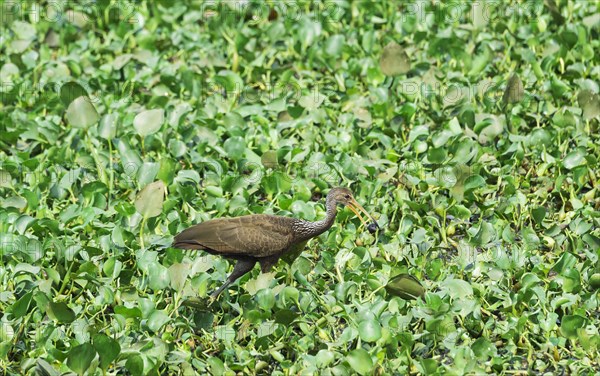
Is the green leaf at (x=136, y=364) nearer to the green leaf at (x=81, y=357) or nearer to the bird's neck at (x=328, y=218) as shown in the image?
the green leaf at (x=81, y=357)

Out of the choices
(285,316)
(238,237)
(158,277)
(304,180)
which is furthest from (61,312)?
(304,180)

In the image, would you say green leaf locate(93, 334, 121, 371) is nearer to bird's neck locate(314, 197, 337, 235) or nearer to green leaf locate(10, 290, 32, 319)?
green leaf locate(10, 290, 32, 319)

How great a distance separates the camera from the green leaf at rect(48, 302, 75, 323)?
22.2 feet

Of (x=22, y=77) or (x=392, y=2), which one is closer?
(x=22, y=77)

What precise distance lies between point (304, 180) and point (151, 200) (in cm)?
126

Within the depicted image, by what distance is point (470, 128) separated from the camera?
9047mm

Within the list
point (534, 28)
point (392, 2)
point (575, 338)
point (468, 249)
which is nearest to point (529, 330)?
point (575, 338)

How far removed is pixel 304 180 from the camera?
8.52m

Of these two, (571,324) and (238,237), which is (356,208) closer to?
(238,237)

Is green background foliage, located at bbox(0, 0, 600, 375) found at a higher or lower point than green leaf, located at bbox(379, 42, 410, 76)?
lower

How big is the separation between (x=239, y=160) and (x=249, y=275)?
151cm

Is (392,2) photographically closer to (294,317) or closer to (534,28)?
(534,28)

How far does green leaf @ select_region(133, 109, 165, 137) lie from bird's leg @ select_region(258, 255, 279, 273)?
1.84 m

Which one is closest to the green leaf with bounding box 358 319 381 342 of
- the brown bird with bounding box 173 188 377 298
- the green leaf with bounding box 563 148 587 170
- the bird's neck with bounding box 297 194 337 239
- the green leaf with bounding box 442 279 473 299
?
the green leaf with bounding box 442 279 473 299
